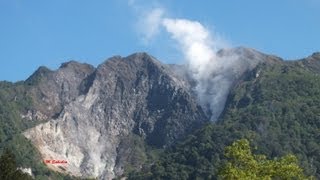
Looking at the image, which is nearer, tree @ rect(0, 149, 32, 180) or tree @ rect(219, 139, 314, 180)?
tree @ rect(219, 139, 314, 180)

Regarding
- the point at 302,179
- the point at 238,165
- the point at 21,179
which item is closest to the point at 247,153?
the point at 238,165

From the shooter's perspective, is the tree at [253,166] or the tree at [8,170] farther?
the tree at [8,170]

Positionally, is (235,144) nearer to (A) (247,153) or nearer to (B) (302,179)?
(A) (247,153)

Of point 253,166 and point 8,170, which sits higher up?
point 8,170

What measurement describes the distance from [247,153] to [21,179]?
37.8 metres

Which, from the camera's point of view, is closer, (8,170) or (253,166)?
(253,166)

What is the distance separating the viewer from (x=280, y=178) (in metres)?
71.1

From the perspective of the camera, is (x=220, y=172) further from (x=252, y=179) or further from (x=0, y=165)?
(x=0, y=165)

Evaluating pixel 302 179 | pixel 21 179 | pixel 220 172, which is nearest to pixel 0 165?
pixel 21 179

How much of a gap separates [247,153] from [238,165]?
5.13ft

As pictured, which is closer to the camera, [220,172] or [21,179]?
[220,172]

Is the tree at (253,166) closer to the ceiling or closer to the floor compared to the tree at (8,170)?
closer to the floor

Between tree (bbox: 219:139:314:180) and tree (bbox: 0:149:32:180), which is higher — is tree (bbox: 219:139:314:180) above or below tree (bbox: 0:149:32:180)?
below

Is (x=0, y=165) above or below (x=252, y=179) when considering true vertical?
above
